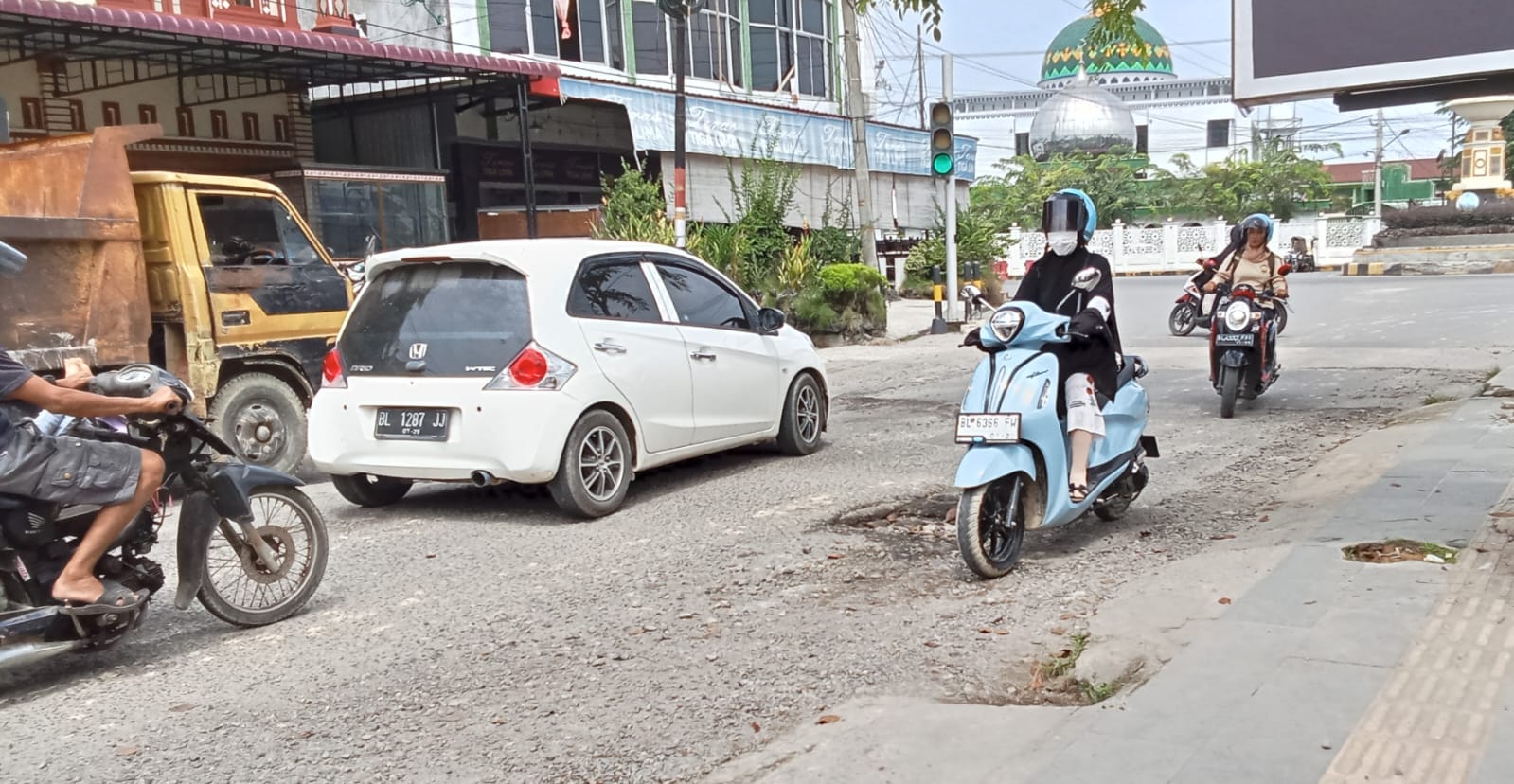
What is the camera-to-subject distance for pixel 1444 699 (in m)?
3.54

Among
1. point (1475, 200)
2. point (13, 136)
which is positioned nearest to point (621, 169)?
point (13, 136)

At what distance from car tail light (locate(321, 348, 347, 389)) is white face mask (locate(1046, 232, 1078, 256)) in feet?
12.9

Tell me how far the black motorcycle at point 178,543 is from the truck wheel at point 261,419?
333cm

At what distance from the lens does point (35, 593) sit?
14.0ft

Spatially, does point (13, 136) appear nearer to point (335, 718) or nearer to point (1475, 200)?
point (335, 718)

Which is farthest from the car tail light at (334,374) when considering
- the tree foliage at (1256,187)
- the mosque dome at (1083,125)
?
the mosque dome at (1083,125)

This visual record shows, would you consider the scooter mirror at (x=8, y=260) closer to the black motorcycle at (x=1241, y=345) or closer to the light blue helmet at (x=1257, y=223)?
the black motorcycle at (x=1241, y=345)

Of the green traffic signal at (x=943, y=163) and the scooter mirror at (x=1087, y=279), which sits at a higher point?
the green traffic signal at (x=943, y=163)

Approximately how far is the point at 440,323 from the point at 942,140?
40.6 ft

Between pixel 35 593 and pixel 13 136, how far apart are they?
12596 millimetres

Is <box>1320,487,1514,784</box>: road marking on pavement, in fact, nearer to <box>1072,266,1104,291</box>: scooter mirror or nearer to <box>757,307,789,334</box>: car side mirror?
<box>1072,266,1104,291</box>: scooter mirror

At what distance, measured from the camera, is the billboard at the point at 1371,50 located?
4602 millimetres

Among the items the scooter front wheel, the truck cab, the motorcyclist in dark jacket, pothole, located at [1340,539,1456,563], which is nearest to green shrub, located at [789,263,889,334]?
the truck cab

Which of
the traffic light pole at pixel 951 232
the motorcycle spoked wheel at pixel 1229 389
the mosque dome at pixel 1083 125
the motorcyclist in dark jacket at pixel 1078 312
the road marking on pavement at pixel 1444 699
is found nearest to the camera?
the road marking on pavement at pixel 1444 699
